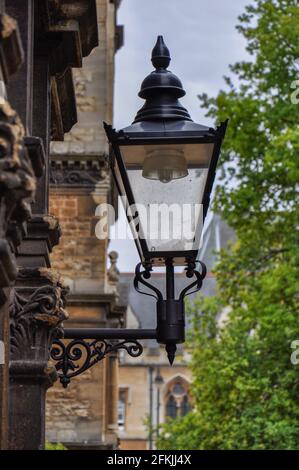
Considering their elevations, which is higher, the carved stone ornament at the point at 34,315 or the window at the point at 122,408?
the window at the point at 122,408

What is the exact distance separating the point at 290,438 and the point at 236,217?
4183mm

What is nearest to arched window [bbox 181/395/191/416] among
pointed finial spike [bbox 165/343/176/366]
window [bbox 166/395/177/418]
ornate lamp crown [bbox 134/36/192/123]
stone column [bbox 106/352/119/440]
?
window [bbox 166/395/177/418]

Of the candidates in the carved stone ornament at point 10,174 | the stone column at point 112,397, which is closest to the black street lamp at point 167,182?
the carved stone ornament at point 10,174

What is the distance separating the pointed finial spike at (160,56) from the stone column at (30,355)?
63.7 inches

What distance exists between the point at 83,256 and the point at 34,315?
21.9 metres

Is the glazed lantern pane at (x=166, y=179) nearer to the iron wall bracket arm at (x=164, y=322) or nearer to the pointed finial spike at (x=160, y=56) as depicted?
the iron wall bracket arm at (x=164, y=322)

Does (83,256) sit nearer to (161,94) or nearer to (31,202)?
(161,94)

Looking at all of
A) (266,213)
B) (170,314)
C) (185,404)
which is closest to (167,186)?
(170,314)

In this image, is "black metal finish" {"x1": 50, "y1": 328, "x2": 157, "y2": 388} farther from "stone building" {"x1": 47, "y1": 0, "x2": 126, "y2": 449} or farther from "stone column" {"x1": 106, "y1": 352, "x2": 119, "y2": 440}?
"stone column" {"x1": 106, "y1": 352, "x2": 119, "y2": 440}

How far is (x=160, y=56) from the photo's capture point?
804 centimetres

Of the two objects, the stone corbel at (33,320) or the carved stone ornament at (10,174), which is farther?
the stone corbel at (33,320)

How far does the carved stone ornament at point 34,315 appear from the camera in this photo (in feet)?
22.3

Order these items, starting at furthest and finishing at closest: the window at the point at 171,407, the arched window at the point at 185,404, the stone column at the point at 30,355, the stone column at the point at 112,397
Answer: the arched window at the point at 185,404
the window at the point at 171,407
the stone column at the point at 112,397
the stone column at the point at 30,355

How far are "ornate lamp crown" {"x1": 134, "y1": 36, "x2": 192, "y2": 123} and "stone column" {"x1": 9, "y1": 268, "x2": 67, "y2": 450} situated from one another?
108 centimetres
